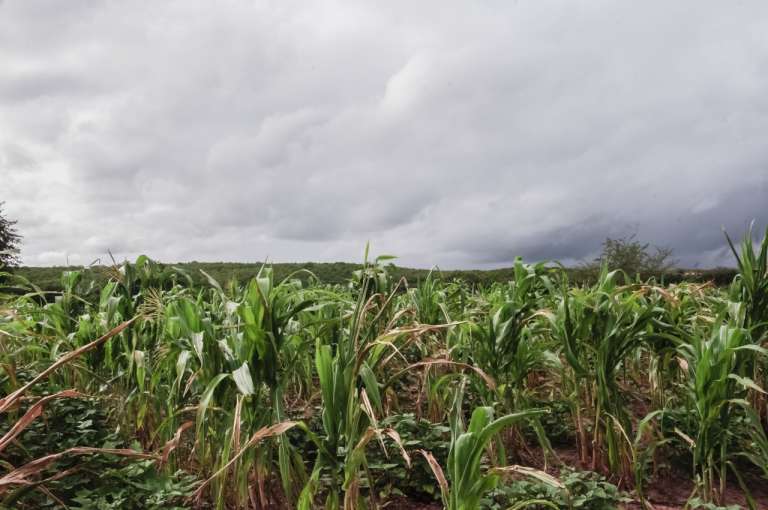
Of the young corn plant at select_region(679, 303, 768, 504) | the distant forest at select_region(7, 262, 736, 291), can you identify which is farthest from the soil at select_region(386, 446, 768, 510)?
the distant forest at select_region(7, 262, 736, 291)

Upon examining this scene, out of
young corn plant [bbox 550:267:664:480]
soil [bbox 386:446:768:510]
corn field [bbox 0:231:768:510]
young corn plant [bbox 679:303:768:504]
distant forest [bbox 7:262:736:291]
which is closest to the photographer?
corn field [bbox 0:231:768:510]

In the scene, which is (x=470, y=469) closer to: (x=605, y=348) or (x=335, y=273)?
(x=605, y=348)

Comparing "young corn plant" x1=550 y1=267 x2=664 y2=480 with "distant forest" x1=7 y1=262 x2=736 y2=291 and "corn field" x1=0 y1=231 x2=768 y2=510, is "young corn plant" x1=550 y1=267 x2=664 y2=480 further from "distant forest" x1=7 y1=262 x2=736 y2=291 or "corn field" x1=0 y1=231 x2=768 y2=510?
"distant forest" x1=7 y1=262 x2=736 y2=291

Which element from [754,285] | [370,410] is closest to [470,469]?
[370,410]

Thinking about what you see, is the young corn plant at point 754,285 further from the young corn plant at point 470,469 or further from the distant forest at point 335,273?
the distant forest at point 335,273

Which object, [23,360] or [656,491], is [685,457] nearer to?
[656,491]

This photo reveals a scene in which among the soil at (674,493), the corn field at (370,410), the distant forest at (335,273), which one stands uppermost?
the distant forest at (335,273)

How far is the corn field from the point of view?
202 centimetres

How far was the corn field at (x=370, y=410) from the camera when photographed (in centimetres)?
202

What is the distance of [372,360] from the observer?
2178mm

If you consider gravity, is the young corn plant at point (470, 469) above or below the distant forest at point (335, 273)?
below

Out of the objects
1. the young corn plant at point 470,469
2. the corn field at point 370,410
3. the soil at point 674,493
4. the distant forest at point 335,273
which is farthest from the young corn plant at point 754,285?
the distant forest at point 335,273

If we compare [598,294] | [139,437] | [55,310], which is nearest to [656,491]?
[598,294]

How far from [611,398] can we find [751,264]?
3.79 feet
